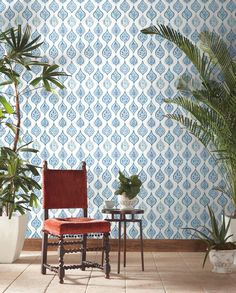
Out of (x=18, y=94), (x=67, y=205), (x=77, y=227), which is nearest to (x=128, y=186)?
(x=67, y=205)

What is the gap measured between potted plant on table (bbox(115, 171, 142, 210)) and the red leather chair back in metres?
0.38

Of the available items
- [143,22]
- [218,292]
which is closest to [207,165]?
[143,22]

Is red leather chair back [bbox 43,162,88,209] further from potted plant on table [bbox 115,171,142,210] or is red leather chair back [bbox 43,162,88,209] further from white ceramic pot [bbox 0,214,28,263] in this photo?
white ceramic pot [bbox 0,214,28,263]

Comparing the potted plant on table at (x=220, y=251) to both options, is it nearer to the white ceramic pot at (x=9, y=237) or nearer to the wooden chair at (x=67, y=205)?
the wooden chair at (x=67, y=205)

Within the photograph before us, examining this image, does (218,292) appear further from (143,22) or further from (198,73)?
(143,22)

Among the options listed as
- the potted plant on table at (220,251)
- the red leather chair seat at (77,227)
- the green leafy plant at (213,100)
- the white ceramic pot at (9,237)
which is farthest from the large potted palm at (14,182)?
the potted plant on table at (220,251)

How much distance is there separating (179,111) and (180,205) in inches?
42.6

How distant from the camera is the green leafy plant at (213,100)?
5.51 meters

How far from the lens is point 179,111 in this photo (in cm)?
636

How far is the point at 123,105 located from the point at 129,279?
2.34 m

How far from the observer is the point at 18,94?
5.92 m

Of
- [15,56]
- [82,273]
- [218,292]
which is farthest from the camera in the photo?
[15,56]

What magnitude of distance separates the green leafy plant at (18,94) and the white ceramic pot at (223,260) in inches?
74.7

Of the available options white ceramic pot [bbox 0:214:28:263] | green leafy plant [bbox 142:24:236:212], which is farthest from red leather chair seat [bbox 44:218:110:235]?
green leafy plant [bbox 142:24:236:212]
